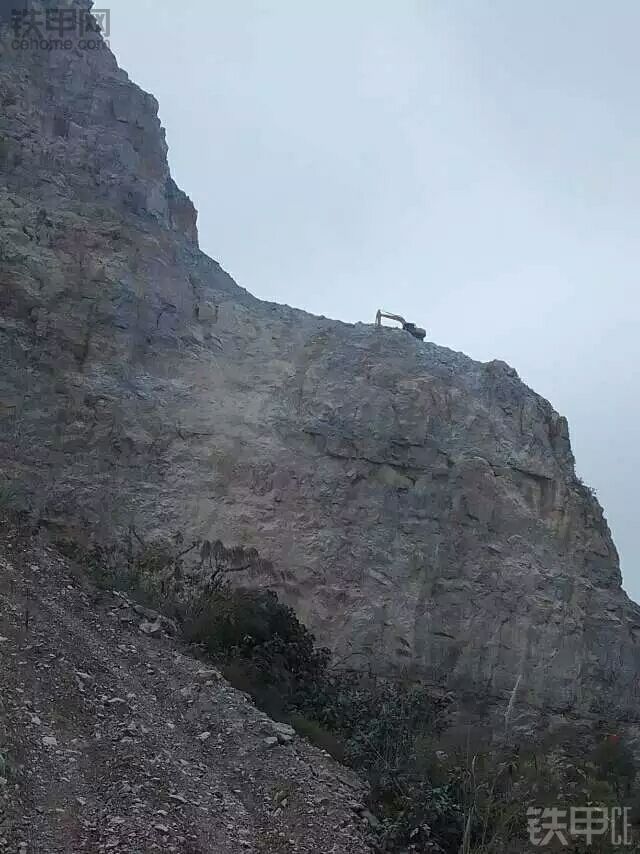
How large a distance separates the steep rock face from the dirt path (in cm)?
352

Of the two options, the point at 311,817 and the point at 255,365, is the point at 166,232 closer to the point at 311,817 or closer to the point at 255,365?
the point at 255,365

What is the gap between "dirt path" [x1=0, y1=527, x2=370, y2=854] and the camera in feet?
22.3

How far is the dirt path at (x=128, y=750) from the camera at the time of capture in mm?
6797

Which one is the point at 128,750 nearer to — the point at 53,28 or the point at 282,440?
the point at 282,440

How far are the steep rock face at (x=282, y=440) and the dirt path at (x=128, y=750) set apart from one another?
11.5ft

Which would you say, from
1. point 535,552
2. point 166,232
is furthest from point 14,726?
point 166,232

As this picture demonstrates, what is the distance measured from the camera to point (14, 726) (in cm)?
745

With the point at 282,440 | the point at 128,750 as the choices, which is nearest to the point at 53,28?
the point at 282,440

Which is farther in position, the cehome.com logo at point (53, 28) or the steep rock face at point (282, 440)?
the cehome.com logo at point (53, 28)

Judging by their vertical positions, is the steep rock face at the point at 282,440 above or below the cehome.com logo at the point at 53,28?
below

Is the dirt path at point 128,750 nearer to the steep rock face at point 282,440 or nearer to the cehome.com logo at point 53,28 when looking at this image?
the steep rock face at point 282,440

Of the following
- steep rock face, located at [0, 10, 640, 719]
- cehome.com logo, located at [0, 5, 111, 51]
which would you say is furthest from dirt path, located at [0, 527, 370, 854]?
cehome.com logo, located at [0, 5, 111, 51]

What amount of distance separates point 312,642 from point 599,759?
5.26m

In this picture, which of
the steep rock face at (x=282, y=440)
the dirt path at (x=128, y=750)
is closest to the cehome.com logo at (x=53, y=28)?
the steep rock face at (x=282, y=440)
